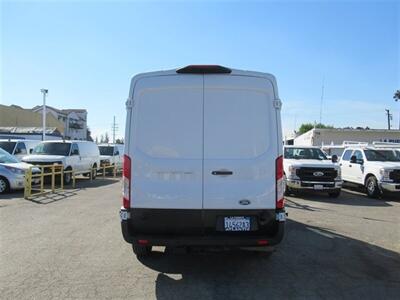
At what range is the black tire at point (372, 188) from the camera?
53.4 feet

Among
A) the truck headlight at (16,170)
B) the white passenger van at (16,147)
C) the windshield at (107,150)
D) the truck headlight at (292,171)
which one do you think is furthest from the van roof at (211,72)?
the windshield at (107,150)

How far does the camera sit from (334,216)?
36.8 ft

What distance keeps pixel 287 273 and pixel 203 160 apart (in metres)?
1.95

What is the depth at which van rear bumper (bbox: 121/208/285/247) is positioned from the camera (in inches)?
215

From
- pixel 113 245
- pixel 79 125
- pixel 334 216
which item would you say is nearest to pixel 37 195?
pixel 113 245

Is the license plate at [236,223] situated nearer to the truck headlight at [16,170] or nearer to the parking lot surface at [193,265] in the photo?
the parking lot surface at [193,265]

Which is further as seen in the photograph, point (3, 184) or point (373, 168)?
point (373, 168)

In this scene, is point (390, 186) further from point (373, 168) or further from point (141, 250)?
point (141, 250)

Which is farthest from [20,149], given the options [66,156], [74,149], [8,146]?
[66,156]

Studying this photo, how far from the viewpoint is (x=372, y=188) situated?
1650 cm

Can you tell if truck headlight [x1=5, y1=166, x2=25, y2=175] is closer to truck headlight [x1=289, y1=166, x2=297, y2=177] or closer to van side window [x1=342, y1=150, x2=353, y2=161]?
truck headlight [x1=289, y1=166, x2=297, y2=177]

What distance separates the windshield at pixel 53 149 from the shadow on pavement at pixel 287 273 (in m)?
15.1

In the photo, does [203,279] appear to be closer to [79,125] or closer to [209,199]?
[209,199]

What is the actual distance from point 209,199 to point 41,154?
16672mm
